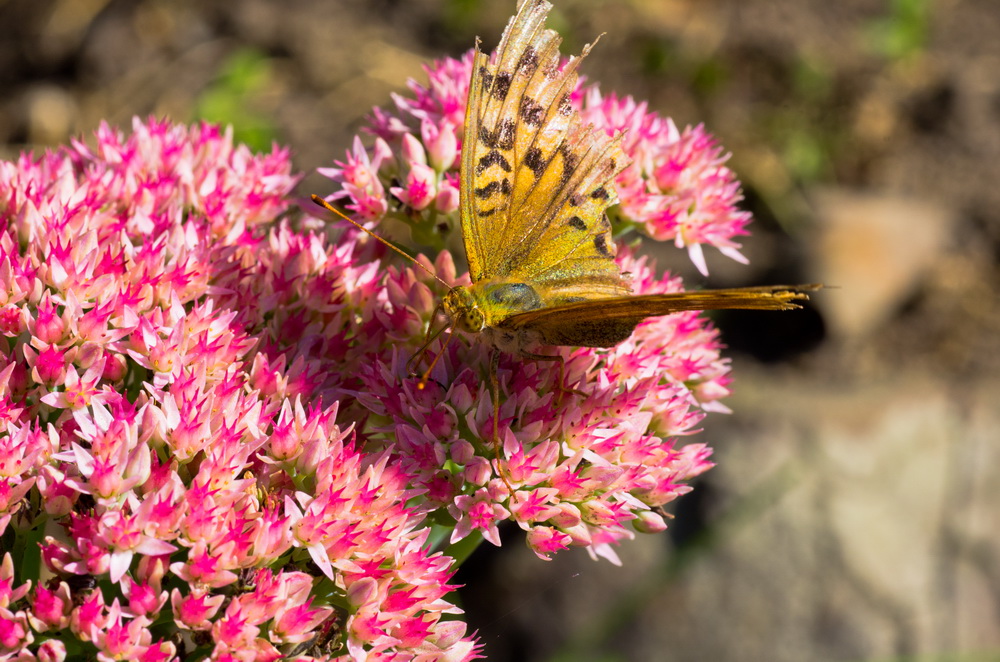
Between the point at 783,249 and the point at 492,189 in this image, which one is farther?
the point at 783,249

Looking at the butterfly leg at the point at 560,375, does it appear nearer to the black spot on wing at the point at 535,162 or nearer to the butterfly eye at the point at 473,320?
the butterfly eye at the point at 473,320

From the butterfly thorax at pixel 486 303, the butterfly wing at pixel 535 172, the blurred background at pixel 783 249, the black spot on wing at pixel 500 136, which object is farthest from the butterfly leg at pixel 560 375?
the blurred background at pixel 783 249

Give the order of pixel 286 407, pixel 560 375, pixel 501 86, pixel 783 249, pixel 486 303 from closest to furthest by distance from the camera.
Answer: pixel 286 407 → pixel 486 303 → pixel 560 375 → pixel 501 86 → pixel 783 249

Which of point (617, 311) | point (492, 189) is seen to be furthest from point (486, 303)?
point (492, 189)

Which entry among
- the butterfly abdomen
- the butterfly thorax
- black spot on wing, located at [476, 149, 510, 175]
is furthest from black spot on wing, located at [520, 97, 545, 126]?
the butterfly abdomen

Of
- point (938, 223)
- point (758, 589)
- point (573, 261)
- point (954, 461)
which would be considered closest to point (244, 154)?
point (573, 261)

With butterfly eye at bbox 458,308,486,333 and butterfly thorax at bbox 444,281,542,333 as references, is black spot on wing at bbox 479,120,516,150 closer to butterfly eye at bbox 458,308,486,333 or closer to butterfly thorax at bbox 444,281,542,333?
butterfly thorax at bbox 444,281,542,333

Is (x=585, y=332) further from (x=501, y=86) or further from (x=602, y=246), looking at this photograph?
(x=501, y=86)
